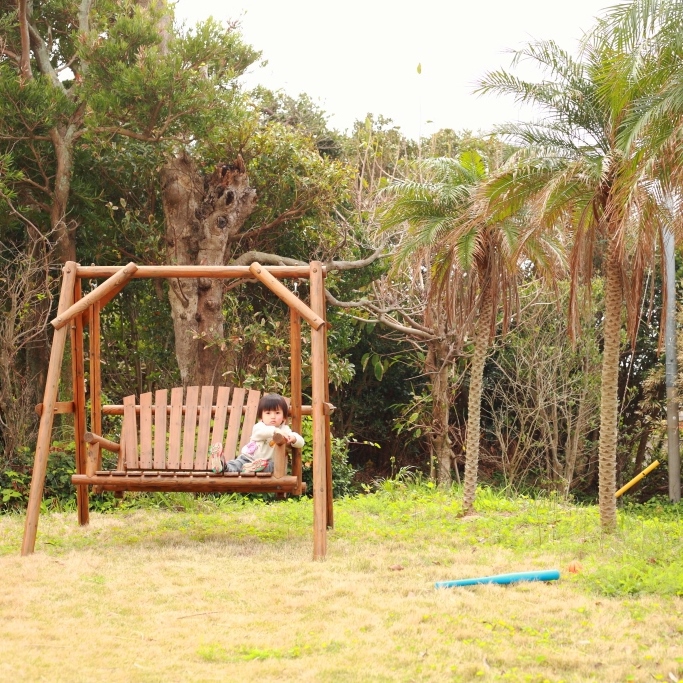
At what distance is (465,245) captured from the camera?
9.10m

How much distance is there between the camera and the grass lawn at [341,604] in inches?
163

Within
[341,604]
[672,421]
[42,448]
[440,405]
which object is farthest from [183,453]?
[672,421]

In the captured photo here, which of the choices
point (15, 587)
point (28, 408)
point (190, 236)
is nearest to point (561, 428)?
point (190, 236)

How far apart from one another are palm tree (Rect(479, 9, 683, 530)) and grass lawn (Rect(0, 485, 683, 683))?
5.99 ft

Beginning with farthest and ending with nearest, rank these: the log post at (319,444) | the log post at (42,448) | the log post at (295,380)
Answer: the log post at (295,380), the log post at (42,448), the log post at (319,444)

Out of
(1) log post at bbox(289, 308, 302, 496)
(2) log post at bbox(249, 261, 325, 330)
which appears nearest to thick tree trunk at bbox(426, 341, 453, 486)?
(1) log post at bbox(289, 308, 302, 496)

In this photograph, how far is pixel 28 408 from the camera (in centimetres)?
1114

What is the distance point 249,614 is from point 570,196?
445 cm

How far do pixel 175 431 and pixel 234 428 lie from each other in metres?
0.51

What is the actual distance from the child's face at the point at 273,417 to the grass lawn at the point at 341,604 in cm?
95

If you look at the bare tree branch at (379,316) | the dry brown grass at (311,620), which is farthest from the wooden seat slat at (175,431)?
the bare tree branch at (379,316)

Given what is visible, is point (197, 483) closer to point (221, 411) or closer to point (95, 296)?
point (221, 411)

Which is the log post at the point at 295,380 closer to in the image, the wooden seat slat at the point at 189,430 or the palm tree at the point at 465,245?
the wooden seat slat at the point at 189,430

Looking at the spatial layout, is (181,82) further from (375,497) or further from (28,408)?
(375,497)
